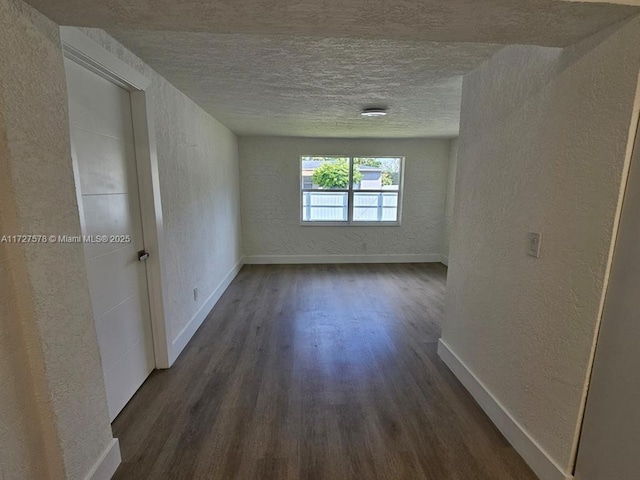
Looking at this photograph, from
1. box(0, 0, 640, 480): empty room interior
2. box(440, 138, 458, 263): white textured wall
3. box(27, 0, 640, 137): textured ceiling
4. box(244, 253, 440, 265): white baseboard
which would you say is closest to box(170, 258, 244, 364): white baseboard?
box(0, 0, 640, 480): empty room interior

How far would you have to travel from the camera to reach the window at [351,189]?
5395 mm

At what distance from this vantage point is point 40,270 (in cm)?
107

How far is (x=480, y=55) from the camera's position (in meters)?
1.82

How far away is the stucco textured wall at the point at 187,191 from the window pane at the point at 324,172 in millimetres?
1600

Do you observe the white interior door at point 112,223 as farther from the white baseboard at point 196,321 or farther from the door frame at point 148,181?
the white baseboard at point 196,321

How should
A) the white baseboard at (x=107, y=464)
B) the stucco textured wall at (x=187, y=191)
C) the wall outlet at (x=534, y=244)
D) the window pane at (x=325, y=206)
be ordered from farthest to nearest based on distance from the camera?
the window pane at (x=325, y=206), the stucco textured wall at (x=187, y=191), the wall outlet at (x=534, y=244), the white baseboard at (x=107, y=464)

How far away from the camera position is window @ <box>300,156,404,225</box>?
5.39 meters

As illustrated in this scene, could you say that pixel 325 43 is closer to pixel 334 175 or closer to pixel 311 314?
pixel 311 314

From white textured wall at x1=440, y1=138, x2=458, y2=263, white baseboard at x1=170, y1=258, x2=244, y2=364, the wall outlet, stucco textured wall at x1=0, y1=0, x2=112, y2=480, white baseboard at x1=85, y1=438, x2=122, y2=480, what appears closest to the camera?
stucco textured wall at x1=0, y1=0, x2=112, y2=480

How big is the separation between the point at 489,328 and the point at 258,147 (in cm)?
445

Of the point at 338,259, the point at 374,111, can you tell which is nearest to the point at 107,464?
the point at 374,111

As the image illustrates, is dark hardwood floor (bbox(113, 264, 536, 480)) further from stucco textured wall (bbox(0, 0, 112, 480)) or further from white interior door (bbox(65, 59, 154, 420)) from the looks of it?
stucco textured wall (bbox(0, 0, 112, 480))

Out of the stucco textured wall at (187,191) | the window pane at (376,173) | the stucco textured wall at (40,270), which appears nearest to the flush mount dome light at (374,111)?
the stucco textured wall at (187,191)

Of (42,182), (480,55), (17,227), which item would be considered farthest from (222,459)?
(480,55)
